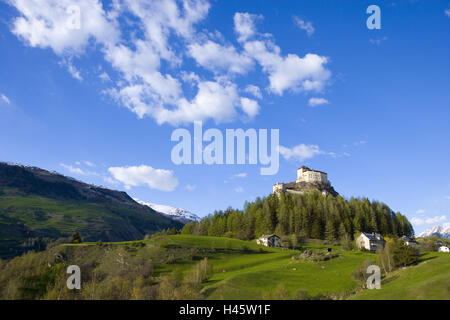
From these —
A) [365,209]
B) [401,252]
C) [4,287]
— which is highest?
[365,209]

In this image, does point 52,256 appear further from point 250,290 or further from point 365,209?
point 365,209

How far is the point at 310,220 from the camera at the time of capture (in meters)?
137

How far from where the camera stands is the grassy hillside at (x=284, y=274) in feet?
153

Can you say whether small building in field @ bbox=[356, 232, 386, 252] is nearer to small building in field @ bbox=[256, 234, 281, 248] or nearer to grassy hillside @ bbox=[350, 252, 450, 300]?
small building in field @ bbox=[256, 234, 281, 248]

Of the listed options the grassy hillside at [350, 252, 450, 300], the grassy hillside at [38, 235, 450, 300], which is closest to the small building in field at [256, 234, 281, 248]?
the grassy hillside at [38, 235, 450, 300]

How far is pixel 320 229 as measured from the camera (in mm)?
133375

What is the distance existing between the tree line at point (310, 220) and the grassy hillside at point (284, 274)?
99.4 feet

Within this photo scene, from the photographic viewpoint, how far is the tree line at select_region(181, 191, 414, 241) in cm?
13250

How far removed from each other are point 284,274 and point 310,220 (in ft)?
245

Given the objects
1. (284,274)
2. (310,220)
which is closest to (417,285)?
(284,274)

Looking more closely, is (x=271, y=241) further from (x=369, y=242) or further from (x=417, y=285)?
(x=417, y=285)
